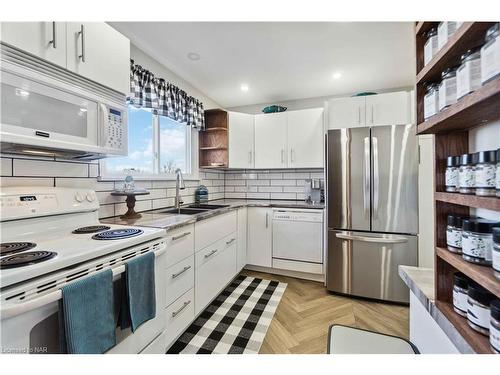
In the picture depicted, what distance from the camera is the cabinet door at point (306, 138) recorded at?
2756 millimetres

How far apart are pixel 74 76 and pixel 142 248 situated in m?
0.96

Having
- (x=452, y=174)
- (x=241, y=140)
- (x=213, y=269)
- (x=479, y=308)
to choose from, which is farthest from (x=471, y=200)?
(x=241, y=140)

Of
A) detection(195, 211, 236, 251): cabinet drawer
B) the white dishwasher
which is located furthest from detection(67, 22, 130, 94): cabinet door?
the white dishwasher

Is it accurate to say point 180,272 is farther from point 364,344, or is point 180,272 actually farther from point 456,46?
point 456,46

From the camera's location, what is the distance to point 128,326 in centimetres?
101

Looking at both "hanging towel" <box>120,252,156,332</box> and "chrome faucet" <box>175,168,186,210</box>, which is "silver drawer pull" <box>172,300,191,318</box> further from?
"chrome faucet" <box>175,168,186,210</box>

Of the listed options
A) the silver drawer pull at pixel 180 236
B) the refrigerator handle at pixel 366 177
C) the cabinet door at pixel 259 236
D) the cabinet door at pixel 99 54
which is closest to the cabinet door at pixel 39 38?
the cabinet door at pixel 99 54

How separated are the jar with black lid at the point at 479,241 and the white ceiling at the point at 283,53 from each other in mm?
1677

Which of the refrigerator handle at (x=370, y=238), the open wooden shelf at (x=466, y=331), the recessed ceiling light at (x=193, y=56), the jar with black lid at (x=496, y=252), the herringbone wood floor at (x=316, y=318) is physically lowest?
the herringbone wood floor at (x=316, y=318)

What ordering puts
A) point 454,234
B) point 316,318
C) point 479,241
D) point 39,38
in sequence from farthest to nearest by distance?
point 316,318 → point 39,38 → point 454,234 → point 479,241

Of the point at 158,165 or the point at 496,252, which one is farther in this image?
the point at 158,165

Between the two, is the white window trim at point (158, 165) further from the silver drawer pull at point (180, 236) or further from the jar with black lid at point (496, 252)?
the jar with black lid at point (496, 252)

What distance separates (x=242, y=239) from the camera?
2711mm

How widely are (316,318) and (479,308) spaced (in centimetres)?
151
